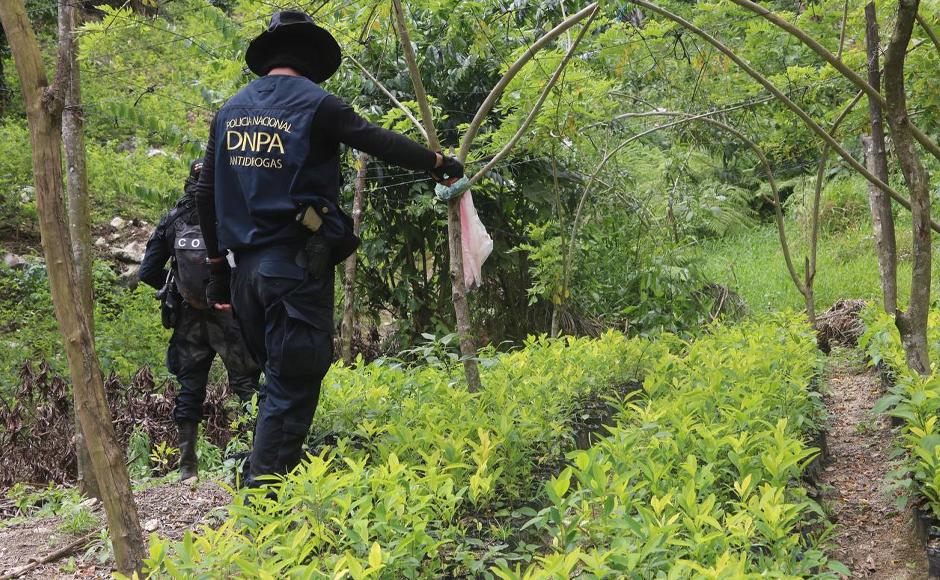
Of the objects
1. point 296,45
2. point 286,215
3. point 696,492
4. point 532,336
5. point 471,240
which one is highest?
point 296,45

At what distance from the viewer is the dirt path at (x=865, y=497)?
11.1ft

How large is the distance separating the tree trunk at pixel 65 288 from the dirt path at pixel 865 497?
2510mm

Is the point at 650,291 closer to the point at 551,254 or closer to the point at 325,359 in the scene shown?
the point at 551,254

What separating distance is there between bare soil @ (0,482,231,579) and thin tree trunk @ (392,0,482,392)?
1.38 m

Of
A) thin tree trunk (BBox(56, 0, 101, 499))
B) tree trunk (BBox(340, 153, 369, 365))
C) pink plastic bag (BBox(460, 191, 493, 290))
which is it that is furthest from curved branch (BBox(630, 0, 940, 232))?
tree trunk (BBox(340, 153, 369, 365))

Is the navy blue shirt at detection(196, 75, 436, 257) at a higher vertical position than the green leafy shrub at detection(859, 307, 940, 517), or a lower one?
higher

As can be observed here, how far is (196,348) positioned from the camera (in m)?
5.21

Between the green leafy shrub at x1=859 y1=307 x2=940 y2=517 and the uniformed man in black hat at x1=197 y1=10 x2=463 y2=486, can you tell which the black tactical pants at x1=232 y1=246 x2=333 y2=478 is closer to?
the uniformed man in black hat at x1=197 y1=10 x2=463 y2=486

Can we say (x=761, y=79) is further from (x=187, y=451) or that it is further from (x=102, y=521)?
(x=102, y=521)

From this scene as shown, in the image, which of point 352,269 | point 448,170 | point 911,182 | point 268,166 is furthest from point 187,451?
point 911,182

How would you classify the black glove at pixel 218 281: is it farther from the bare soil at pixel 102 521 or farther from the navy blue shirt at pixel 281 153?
the bare soil at pixel 102 521

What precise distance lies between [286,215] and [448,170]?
0.72m

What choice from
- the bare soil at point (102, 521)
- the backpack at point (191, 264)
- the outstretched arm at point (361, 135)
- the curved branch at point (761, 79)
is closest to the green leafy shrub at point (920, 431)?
the curved branch at point (761, 79)

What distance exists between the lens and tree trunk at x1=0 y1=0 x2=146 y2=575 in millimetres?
2539
